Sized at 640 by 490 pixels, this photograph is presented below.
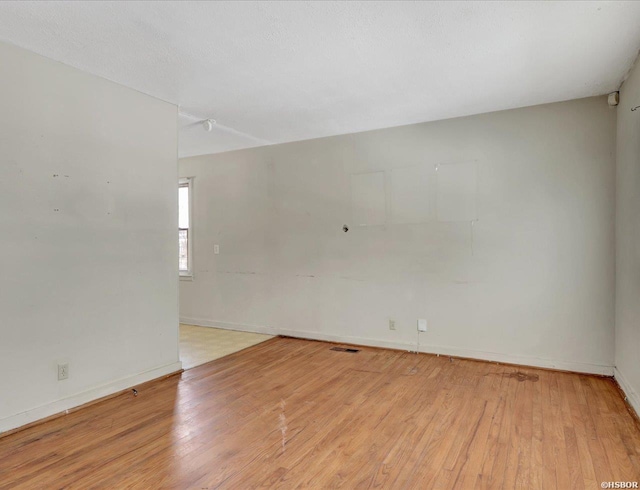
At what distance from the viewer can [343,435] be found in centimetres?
246

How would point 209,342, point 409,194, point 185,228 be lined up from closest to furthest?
1. point 409,194
2. point 209,342
3. point 185,228

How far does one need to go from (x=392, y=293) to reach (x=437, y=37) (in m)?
2.70

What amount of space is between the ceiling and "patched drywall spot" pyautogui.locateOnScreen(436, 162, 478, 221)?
583 mm

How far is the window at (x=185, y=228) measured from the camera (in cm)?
595

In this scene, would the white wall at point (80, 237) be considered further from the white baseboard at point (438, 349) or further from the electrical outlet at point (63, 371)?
the white baseboard at point (438, 349)

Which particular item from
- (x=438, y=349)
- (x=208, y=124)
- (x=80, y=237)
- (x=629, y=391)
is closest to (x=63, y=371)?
(x=80, y=237)

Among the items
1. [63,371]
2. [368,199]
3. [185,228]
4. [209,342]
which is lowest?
[209,342]

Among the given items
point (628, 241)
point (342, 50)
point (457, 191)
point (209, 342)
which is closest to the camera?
point (342, 50)

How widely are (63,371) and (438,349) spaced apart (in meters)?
3.41

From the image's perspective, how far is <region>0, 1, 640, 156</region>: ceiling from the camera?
225 cm

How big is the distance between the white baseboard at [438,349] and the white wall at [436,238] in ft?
0.04

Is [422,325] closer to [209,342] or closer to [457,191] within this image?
[457,191]

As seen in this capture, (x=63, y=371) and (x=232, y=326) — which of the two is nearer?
(x=63, y=371)

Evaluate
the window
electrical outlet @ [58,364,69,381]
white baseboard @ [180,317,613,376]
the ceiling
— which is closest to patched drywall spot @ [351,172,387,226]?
the ceiling
